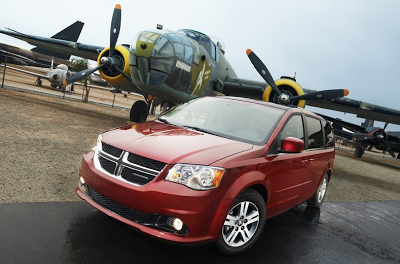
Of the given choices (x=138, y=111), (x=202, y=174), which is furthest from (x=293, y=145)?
(x=138, y=111)

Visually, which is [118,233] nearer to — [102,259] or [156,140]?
[102,259]

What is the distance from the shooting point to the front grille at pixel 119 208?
279cm

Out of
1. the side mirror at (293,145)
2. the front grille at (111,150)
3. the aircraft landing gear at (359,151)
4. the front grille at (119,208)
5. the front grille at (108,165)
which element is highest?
the side mirror at (293,145)

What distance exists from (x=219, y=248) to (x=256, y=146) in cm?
119

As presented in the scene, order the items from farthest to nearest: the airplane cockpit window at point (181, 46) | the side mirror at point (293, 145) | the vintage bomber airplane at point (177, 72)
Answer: the airplane cockpit window at point (181, 46)
the vintage bomber airplane at point (177, 72)
the side mirror at point (293, 145)

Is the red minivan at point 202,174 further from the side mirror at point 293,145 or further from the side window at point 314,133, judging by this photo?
the side window at point 314,133

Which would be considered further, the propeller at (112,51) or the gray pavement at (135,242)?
the propeller at (112,51)

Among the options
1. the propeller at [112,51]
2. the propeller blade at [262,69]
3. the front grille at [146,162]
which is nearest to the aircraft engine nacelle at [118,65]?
the propeller at [112,51]

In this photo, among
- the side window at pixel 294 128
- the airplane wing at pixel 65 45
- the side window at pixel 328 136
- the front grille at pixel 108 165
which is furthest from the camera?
the airplane wing at pixel 65 45

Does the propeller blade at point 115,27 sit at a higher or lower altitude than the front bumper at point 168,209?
higher

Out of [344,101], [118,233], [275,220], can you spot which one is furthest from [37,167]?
[344,101]

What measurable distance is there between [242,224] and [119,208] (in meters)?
1.31

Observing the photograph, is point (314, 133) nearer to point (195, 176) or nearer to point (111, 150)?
point (195, 176)

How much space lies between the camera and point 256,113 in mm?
4102
